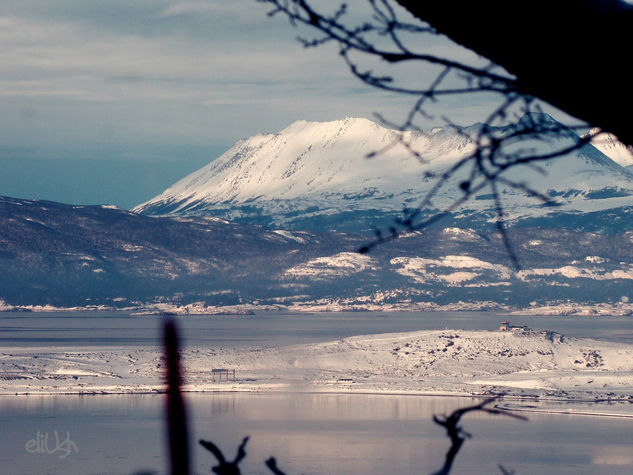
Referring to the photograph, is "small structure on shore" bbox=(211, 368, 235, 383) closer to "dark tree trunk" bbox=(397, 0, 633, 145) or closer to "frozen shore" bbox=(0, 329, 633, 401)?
"frozen shore" bbox=(0, 329, 633, 401)

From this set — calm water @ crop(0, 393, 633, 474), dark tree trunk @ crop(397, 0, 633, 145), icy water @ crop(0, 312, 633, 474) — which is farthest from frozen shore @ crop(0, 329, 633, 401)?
dark tree trunk @ crop(397, 0, 633, 145)

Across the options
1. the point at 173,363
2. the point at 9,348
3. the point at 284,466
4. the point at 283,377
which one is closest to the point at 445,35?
the point at 173,363

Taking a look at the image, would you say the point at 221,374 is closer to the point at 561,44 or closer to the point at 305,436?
the point at 305,436

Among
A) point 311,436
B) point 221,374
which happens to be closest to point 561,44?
point 311,436

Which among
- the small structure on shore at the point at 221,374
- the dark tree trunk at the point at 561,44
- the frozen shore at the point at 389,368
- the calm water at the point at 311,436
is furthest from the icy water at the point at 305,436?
the dark tree trunk at the point at 561,44

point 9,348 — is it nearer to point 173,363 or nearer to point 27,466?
point 27,466
